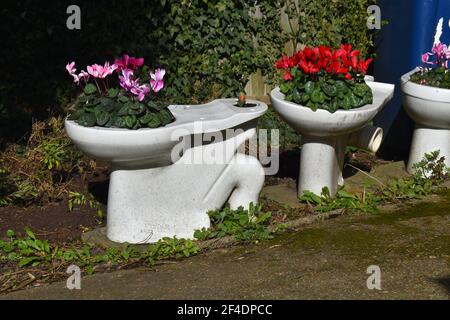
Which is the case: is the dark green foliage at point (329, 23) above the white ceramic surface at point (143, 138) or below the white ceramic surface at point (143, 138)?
above

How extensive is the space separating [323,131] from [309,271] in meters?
1.08

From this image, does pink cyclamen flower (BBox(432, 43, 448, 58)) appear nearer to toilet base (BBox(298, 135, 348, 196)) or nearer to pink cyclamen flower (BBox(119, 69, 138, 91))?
toilet base (BBox(298, 135, 348, 196))

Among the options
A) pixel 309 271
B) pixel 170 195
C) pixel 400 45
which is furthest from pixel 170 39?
pixel 309 271

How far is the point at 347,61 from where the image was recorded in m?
4.67

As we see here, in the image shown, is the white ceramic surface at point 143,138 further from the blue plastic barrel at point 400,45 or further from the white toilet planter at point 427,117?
the blue plastic barrel at point 400,45

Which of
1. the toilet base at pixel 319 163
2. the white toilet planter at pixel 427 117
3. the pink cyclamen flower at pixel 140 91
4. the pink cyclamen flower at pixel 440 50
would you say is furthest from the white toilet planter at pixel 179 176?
the pink cyclamen flower at pixel 440 50

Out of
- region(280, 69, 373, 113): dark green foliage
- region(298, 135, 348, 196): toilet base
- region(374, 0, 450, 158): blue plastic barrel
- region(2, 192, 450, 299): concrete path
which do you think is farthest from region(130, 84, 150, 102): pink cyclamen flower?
region(374, 0, 450, 158): blue plastic barrel

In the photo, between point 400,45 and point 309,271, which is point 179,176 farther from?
point 400,45

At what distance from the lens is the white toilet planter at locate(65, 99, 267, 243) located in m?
4.09

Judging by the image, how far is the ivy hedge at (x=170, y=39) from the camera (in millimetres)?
5477

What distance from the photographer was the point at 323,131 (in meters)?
4.60

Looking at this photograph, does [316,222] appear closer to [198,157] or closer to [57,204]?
[198,157]

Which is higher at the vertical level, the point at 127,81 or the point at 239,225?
the point at 127,81

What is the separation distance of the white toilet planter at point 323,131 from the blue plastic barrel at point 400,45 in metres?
0.71
